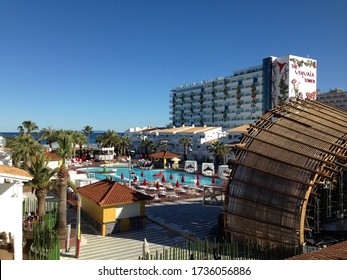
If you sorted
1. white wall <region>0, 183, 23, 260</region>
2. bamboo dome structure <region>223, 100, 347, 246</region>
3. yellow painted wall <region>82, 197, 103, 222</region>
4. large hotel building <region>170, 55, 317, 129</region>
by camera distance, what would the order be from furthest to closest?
1. large hotel building <region>170, 55, 317, 129</region>
2. yellow painted wall <region>82, 197, 103, 222</region>
3. bamboo dome structure <region>223, 100, 347, 246</region>
4. white wall <region>0, 183, 23, 260</region>

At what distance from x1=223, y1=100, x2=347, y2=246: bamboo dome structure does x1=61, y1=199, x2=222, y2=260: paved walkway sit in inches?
154

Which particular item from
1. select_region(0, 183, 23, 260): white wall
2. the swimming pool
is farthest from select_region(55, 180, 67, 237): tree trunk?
the swimming pool

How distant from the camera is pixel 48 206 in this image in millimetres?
26344

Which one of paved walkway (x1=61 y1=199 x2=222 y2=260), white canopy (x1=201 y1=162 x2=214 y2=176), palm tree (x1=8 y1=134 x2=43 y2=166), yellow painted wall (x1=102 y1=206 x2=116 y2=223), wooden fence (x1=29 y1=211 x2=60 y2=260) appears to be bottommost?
paved walkway (x1=61 y1=199 x2=222 y2=260)

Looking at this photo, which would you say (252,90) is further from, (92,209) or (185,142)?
(92,209)

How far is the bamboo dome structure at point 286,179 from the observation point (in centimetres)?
1565

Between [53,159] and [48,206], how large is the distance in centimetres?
1869

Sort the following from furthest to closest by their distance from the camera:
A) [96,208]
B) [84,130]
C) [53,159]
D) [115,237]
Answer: [84,130] → [53,159] → [96,208] → [115,237]

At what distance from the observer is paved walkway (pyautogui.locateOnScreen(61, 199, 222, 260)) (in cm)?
1744

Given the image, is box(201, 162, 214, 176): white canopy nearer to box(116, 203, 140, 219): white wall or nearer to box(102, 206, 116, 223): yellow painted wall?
box(116, 203, 140, 219): white wall

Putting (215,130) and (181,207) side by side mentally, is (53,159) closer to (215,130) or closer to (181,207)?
(181,207)

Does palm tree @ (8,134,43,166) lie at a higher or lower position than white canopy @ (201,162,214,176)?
higher

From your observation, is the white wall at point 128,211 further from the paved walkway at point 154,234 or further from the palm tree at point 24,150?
the palm tree at point 24,150

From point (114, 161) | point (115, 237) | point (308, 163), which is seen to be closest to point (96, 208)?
point (115, 237)
